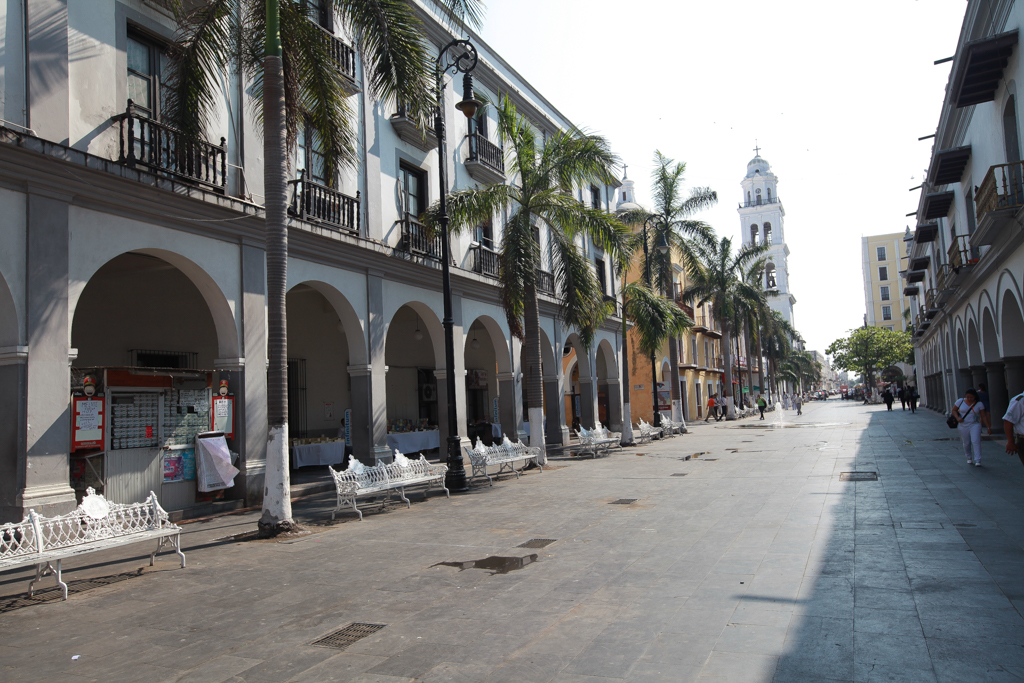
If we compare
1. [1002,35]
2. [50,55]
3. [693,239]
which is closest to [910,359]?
[693,239]

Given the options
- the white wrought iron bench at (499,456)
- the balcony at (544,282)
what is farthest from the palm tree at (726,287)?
the white wrought iron bench at (499,456)

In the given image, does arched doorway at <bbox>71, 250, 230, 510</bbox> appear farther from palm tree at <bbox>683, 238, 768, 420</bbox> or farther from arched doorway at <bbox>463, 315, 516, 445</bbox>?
palm tree at <bbox>683, 238, 768, 420</bbox>

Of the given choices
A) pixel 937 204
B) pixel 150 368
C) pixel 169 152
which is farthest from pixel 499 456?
pixel 937 204

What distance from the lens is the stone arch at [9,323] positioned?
848 centimetres

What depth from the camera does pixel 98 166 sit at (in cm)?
955

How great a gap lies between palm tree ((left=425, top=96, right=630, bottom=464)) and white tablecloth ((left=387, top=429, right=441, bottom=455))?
3.33 meters

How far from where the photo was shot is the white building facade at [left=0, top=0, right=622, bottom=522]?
28.7 ft

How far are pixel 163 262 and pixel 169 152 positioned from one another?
2.63 m

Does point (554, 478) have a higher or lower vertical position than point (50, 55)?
lower

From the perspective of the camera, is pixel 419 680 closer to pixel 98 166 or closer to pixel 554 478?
pixel 98 166

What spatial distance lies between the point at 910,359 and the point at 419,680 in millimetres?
80619

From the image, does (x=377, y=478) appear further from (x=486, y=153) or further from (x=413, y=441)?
(x=486, y=153)

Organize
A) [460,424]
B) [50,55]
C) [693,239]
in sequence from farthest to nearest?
[693,239] < [460,424] < [50,55]

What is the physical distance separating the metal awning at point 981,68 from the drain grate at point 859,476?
816cm
